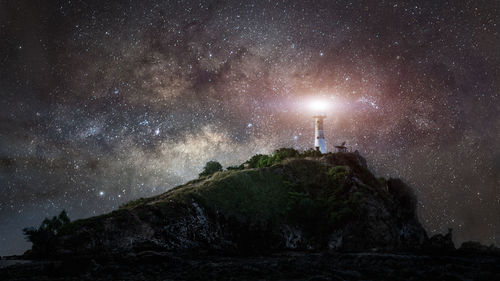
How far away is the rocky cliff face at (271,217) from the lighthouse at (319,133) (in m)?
21.8

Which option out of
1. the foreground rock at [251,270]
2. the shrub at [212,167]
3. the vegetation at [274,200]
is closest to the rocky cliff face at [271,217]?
the vegetation at [274,200]

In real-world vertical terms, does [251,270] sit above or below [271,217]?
below

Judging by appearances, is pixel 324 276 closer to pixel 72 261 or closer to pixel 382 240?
pixel 72 261

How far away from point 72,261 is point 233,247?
1891 centimetres

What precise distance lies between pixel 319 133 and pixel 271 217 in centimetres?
4362

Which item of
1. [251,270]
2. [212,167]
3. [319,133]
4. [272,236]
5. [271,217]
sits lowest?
[251,270]

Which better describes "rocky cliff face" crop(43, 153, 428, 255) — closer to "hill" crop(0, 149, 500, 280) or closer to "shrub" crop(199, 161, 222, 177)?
"hill" crop(0, 149, 500, 280)

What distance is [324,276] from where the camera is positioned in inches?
779

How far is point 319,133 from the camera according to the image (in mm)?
83062

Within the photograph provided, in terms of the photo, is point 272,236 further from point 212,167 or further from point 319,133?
point 319,133

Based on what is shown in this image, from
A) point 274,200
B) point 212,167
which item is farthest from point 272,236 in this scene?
point 212,167

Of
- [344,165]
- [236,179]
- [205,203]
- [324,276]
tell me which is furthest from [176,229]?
[344,165]

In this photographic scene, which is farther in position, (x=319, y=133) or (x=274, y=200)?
(x=319, y=133)

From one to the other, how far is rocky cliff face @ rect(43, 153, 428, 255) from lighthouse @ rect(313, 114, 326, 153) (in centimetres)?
2176
